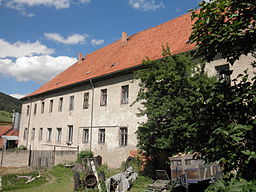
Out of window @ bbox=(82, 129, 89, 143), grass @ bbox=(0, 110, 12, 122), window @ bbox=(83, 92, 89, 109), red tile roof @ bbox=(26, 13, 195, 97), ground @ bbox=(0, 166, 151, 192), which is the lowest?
ground @ bbox=(0, 166, 151, 192)

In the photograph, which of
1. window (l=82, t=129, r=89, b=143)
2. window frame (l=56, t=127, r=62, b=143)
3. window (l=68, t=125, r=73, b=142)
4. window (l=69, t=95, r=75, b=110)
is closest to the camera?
window (l=82, t=129, r=89, b=143)

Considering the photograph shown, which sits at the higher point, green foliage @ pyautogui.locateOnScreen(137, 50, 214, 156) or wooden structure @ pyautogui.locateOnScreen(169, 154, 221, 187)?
green foliage @ pyautogui.locateOnScreen(137, 50, 214, 156)

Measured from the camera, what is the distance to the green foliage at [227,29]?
9.39 feet

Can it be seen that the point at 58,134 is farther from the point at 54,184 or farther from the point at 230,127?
the point at 230,127

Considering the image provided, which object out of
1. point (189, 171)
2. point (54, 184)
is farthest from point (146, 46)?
point (54, 184)

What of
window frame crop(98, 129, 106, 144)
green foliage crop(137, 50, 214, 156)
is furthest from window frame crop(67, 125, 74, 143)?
green foliage crop(137, 50, 214, 156)

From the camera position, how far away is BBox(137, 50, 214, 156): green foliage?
30.0 feet

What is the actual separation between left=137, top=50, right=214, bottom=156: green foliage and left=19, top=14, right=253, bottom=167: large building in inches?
103

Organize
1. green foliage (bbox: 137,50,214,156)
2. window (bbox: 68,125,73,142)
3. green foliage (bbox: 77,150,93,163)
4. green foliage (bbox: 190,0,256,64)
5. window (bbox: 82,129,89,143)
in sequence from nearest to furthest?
green foliage (bbox: 190,0,256,64), green foliage (bbox: 137,50,214,156), green foliage (bbox: 77,150,93,163), window (bbox: 82,129,89,143), window (bbox: 68,125,73,142)

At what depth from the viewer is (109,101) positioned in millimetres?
17109

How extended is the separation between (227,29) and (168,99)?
261 inches

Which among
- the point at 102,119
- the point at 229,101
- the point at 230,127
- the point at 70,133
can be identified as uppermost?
the point at 102,119

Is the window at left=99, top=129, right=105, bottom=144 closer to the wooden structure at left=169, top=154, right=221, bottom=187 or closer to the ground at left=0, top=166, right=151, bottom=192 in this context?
the ground at left=0, top=166, right=151, bottom=192

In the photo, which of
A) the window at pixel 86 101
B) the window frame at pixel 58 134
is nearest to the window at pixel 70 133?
the window frame at pixel 58 134
